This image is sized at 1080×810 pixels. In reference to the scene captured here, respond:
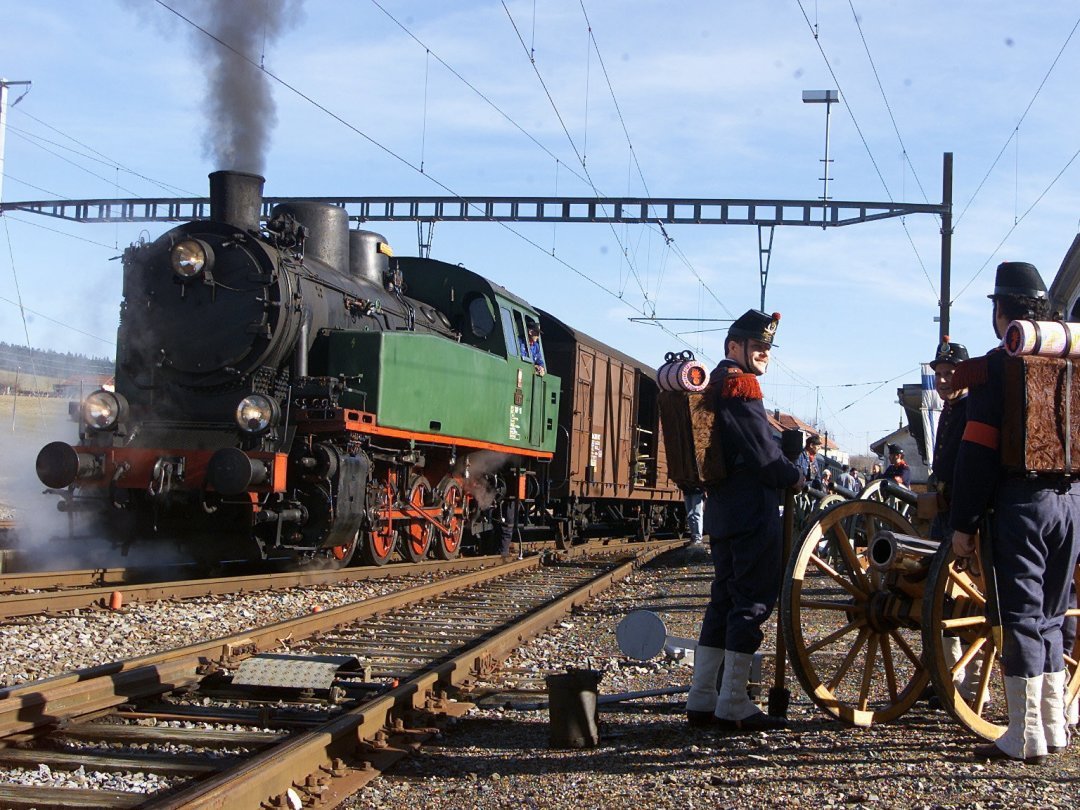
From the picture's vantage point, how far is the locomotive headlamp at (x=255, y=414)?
9.91 meters

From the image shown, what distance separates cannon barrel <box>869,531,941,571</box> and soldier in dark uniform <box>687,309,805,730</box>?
476 mm

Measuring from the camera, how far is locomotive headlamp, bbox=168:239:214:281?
10469 mm

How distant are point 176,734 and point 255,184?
7.69m

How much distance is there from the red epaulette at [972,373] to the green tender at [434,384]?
7243 millimetres

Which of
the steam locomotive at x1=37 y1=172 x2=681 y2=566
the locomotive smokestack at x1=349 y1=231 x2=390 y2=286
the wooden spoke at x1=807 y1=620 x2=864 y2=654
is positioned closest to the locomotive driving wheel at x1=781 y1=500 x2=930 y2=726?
the wooden spoke at x1=807 y1=620 x2=864 y2=654

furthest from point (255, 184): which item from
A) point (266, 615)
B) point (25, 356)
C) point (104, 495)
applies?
point (25, 356)

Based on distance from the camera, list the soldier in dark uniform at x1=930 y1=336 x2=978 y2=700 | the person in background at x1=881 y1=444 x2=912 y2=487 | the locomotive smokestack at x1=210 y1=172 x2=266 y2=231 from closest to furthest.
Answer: the soldier in dark uniform at x1=930 y1=336 x2=978 y2=700 → the person in background at x1=881 y1=444 x2=912 y2=487 → the locomotive smokestack at x1=210 y1=172 x2=266 y2=231

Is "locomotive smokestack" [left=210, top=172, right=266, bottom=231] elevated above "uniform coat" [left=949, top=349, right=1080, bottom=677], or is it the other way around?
"locomotive smokestack" [left=210, top=172, right=266, bottom=231]

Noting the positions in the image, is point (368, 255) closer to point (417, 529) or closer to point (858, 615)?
point (417, 529)

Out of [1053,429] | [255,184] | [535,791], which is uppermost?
[255,184]

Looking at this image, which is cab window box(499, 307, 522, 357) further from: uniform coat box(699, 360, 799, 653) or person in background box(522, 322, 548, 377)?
uniform coat box(699, 360, 799, 653)

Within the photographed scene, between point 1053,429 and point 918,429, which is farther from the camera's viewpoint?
point 918,429

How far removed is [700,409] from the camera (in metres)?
4.79

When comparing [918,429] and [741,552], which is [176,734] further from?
[918,429]
